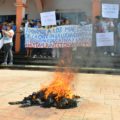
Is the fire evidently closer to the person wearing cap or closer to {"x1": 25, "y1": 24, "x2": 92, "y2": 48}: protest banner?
{"x1": 25, "y1": 24, "x2": 92, "y2": 48}: protest banner

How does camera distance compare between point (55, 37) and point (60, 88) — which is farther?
point (55, 37)

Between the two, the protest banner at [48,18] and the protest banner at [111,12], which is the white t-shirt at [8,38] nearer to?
the protest banner at [48,18]

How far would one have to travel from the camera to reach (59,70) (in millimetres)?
9641

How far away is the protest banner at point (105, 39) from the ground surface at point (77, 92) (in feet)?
6.64

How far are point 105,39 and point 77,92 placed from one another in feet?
20.1

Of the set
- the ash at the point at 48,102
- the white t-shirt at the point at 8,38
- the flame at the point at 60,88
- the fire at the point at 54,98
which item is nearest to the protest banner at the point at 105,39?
the white t-shirt at the point at 8,38

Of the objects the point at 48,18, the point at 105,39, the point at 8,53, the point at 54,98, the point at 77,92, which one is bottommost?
the point at 77,92

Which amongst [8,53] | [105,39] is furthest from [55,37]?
[105,39]

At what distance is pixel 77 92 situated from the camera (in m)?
10.1

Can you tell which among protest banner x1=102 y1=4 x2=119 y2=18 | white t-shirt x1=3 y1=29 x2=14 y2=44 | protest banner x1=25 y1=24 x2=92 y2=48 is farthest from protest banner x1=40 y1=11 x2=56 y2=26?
protest banner x1=102 y1=4 x2=119 y2=18

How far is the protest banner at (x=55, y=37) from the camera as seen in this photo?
1636 cm

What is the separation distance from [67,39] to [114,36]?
201 cm

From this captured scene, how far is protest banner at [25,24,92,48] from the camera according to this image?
16359 mm

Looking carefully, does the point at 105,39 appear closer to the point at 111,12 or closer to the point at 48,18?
the point at 111,12
